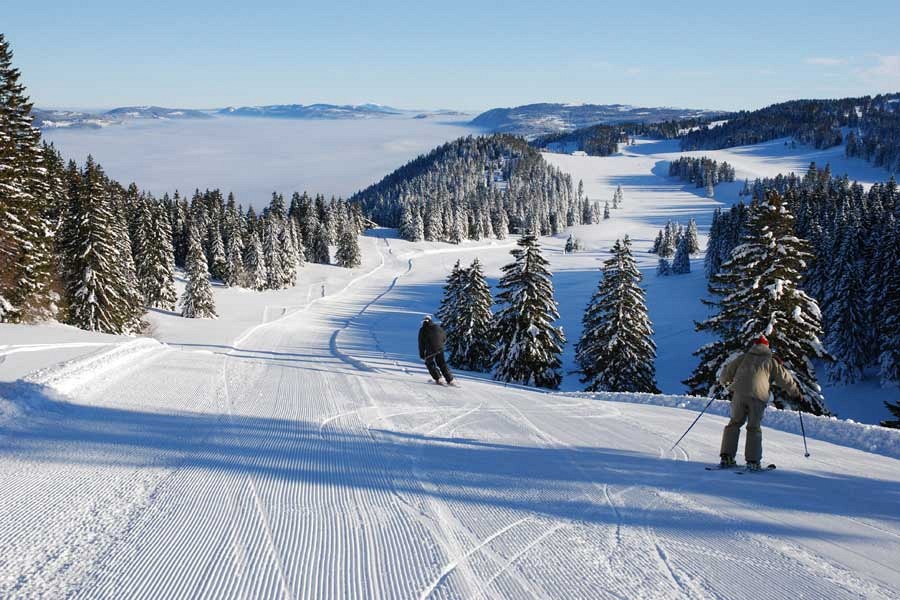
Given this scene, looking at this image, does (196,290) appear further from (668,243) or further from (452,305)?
(668,243)

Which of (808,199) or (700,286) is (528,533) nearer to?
(700,286)

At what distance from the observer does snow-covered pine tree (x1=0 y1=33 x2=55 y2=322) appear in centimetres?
2322

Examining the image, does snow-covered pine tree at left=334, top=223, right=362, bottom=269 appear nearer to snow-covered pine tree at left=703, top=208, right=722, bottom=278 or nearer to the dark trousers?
snow-covered pine tree at left=703, top=208, right=722, bottom=278

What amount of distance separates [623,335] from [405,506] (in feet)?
75.1

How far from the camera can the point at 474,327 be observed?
3481 cm

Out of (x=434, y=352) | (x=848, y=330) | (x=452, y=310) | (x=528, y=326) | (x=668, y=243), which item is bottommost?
(x=668, y=243)

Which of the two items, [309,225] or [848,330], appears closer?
[848,330]

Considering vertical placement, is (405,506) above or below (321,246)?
above

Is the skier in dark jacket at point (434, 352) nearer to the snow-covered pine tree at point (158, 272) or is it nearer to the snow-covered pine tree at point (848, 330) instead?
the snow-covered pine tree at point (848, 330)

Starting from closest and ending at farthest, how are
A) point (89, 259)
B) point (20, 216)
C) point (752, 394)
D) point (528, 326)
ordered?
point (752, 394) < point (20, 216) < point (528, 326) < point (89, 259)

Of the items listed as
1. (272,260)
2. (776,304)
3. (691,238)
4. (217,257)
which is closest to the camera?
(776,304)

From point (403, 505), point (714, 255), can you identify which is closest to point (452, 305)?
point (403, 505)

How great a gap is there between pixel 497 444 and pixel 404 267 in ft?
291

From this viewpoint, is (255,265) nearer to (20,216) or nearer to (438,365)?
(20,216)
